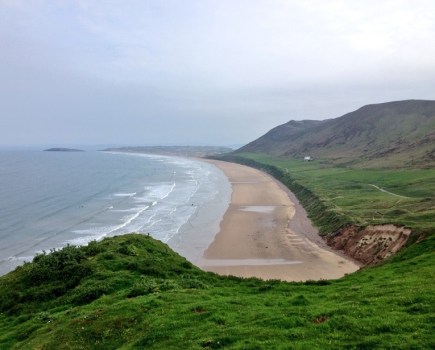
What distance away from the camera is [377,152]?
139500 mm

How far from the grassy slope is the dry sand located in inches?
519

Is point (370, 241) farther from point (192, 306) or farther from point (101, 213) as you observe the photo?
point (101, 213)

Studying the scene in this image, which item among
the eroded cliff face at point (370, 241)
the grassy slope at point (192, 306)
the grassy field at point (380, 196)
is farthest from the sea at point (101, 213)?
the grassy slope at point (192, 306)

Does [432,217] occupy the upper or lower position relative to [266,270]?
upper

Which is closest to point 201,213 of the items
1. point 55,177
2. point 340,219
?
point 340,219

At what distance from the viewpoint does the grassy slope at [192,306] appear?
13461 mm

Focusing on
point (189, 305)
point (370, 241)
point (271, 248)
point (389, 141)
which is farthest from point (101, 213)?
point (389, 141)

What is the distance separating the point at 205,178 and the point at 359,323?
121m

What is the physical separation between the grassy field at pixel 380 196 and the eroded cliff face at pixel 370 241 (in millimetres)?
1203

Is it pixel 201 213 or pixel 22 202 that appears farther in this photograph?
pixel 22 202

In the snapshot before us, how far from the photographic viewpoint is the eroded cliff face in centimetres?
3784

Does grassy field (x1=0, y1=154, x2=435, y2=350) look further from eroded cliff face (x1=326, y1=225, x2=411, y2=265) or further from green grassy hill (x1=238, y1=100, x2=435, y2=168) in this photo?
green grassy hill (x1=238, y1=100, x2=435, y2=168)

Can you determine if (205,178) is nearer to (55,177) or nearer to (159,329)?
(55,177)

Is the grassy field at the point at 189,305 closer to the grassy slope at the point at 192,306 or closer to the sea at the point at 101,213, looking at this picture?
the grassy slope at the point at 192,306
